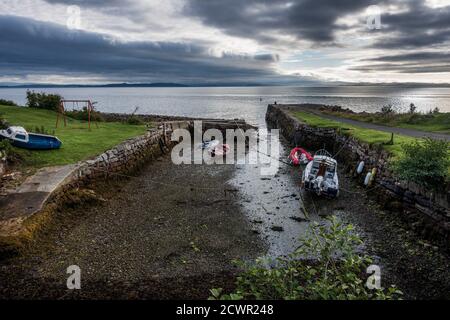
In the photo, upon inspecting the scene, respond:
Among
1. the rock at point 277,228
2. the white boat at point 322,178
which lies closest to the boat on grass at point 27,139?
the rock at point 277,228

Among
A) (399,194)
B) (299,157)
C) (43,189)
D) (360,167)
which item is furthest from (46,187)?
(299,157)

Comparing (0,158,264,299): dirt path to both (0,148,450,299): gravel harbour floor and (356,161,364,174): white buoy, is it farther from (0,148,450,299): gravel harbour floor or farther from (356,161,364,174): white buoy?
(356,161,364,174): white buoy

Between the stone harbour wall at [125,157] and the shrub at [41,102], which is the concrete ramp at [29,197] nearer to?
the stone harbour wall at [125,157]

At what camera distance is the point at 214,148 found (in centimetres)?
2833

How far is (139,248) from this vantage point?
11.6 m

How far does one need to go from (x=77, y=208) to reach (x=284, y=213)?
9.71m

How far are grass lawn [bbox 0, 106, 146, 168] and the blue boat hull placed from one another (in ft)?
1.02

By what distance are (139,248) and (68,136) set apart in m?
12.8

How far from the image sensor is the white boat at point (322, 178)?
679 inches

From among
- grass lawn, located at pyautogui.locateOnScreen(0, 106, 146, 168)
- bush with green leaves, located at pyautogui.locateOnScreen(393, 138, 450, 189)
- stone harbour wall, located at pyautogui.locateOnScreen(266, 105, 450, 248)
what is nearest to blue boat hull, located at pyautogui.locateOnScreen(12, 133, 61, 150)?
grass lawn, located at pyautogui.locateOnScreen(0, 106, 146, 168)
